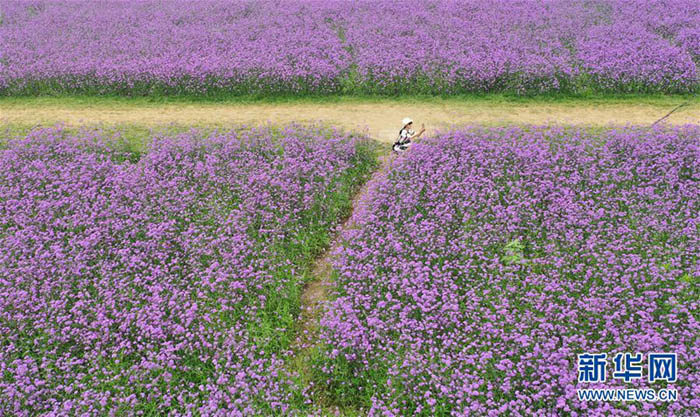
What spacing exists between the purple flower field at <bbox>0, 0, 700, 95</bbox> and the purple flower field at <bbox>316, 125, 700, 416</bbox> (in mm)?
5991

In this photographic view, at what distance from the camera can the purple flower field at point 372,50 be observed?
14422mm

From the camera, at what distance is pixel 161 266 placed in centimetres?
681

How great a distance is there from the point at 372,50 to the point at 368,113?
3831mm

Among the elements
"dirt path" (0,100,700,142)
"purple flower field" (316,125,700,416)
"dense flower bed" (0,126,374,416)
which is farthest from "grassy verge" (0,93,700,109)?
"purple flower field" (316,125,700,416)

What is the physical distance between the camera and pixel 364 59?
608 inches

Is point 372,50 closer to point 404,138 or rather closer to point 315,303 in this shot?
point 404,138

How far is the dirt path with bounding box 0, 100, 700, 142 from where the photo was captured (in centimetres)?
1248

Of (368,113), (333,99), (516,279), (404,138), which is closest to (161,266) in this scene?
(516,279)

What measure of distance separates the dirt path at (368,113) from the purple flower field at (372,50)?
87 cm

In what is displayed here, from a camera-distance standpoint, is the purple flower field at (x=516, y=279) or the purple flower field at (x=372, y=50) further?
the purple flower field at (x=372, y=50)

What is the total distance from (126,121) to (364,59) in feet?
23.8

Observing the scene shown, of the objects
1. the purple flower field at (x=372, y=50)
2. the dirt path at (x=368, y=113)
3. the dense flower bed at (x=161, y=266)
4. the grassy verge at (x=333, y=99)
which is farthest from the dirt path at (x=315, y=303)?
the purple flower field at (x=372, y=50)

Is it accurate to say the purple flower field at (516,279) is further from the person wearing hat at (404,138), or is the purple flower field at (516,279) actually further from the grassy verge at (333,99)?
the grassy verge at (333,99)

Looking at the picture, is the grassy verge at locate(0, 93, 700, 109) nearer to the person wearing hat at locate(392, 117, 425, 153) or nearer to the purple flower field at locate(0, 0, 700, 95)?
the purple flower field at locate(0, 0, 700, 95)
